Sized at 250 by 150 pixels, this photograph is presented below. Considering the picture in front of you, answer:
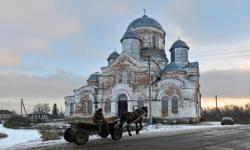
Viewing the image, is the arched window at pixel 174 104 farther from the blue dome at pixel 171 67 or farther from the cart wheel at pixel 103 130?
the cart wheel at pixel 103 130

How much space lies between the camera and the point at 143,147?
1589 centimetres

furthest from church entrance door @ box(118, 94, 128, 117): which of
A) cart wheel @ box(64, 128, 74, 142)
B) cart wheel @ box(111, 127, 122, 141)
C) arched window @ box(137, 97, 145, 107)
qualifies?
cart wheel @ box(64, 128, 74, 142)

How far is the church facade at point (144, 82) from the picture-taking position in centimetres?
5431

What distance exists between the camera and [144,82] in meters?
56.7

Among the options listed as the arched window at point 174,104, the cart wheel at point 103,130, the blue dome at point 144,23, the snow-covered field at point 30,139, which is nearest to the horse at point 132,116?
the snow-covered field at point 30,139

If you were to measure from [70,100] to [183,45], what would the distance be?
21126mm

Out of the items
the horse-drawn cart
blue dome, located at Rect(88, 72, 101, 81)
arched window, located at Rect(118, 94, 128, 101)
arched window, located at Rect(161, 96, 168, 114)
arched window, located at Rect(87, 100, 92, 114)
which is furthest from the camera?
blue dome, located at Rect(88, 72, 101, 81)

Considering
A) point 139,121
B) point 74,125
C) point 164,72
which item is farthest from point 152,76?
point 74,125

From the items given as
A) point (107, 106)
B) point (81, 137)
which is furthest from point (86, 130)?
point (107, 106)

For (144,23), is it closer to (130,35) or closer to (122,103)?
(130,35)

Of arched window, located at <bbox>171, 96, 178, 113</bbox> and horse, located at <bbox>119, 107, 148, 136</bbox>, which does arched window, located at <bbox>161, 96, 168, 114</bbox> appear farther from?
horse, located at <bbox>119, 107, 148, 136</bbox>

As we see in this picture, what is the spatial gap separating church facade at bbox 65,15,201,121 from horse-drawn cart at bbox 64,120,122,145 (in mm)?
30578

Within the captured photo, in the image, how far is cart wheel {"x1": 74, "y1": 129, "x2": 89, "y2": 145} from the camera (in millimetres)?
17328

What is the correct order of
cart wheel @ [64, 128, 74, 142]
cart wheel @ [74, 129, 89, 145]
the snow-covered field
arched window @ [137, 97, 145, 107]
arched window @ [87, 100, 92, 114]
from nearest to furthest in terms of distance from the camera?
the snow-covered field < cart wheel @ [74, 129, 89, 145] < cart wheel @ [64, 128, 74, 142] < arched window @ [137, 97, 145, 107] < arched window @ [87, 100, 92, 114]
